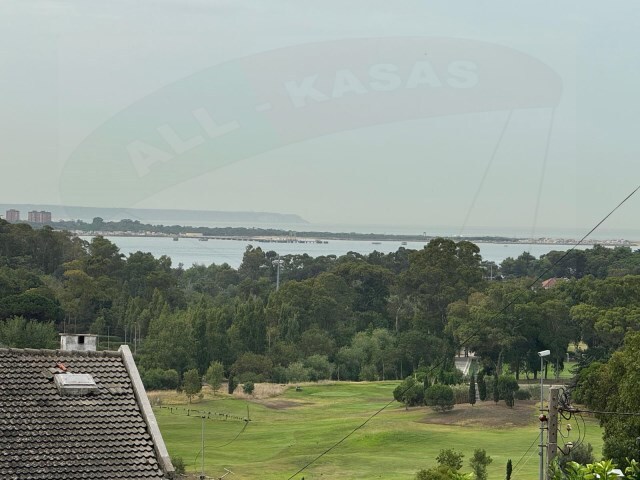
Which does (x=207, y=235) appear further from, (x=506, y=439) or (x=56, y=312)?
(x=506, y=439)

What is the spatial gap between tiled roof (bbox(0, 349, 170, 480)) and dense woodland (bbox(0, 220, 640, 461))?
39.8m

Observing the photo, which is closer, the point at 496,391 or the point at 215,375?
the point at 496,391

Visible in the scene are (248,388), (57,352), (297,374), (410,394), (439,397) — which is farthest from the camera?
(297,374)

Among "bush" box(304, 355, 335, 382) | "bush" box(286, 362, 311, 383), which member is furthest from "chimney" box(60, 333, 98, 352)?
"bush" box(304, 355, 335, 382)

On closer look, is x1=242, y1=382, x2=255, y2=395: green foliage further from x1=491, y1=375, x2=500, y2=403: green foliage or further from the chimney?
the chimney

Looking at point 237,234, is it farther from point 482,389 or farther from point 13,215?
point 482,389

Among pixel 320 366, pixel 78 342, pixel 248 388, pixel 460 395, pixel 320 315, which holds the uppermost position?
pixel 320 315

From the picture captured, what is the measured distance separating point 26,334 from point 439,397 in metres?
19.9

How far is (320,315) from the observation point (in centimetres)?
6525

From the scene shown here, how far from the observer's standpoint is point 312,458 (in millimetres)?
38688

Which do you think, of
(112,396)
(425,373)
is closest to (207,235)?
(425,373)

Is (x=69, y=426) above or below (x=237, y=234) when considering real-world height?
below

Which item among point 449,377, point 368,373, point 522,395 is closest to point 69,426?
point 522,395

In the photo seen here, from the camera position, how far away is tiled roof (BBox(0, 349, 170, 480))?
9.66m
